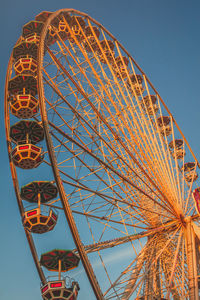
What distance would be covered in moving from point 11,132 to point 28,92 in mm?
1697

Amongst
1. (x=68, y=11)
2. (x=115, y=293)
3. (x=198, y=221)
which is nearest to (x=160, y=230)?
(x=198, y=221)

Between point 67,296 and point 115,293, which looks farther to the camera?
point 115,293

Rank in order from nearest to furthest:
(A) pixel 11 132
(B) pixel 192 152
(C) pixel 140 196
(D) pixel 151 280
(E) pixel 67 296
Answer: (E) pixel 67 296 < (A) pixel 11 132 < (D) pixel 151 280 < (C) pixel 140 196 < (B) pixel 192 152

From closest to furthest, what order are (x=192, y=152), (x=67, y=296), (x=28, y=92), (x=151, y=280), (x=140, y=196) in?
(x=67, y=296) < (x=28, y=92) < (x=151, y=280) < (x=140, y=196) < (x=192, y=152)

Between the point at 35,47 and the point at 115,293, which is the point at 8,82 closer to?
the point at 35,47

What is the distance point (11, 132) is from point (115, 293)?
6.26 m

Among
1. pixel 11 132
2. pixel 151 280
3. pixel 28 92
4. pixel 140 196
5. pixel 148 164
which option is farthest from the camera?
pixel 140 196

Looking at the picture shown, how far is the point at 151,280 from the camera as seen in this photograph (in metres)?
12.3

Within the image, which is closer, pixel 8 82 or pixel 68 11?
pixel 8 82

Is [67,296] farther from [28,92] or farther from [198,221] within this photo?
[198,221]

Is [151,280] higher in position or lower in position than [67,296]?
lower

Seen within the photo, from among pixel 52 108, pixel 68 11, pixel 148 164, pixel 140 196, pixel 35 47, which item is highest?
pixel 68 11

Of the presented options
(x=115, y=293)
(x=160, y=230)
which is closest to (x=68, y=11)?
(x=160, y=230)

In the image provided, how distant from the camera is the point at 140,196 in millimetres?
14680
